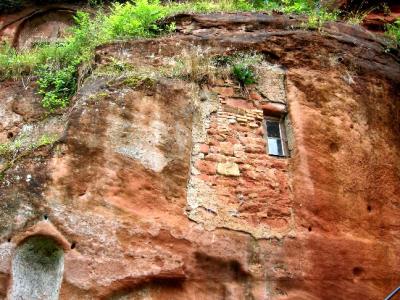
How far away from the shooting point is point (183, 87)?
6.33m

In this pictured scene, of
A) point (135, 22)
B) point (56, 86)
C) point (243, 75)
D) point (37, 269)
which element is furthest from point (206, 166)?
point (135, 22)

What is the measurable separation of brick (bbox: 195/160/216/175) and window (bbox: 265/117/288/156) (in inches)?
32.7

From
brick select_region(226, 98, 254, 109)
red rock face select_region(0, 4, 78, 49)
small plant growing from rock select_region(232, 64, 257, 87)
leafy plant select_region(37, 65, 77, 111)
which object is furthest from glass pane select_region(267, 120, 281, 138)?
red rock face select_region(0, 4, 78, 49)

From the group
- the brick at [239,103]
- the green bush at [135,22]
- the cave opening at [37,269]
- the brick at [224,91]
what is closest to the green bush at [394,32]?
the brick at [239,103]

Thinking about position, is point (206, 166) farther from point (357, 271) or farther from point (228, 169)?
point (357, 271)

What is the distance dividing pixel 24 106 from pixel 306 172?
3880 millimetres

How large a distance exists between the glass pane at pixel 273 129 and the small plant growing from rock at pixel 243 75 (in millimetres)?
622

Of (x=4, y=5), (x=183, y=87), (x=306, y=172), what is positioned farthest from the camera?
(x=4, y=5)

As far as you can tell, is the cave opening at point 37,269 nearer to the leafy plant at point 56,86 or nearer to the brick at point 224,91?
the leafy plant at point 56,86

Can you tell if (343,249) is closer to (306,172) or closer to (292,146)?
(306,172)

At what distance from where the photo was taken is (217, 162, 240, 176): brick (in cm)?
580

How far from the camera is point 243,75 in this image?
6676 millimetres

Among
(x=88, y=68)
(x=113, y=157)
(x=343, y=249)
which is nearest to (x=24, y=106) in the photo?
(x=88, y=68)

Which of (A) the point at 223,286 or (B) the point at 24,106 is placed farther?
(B) the point at 24,106
